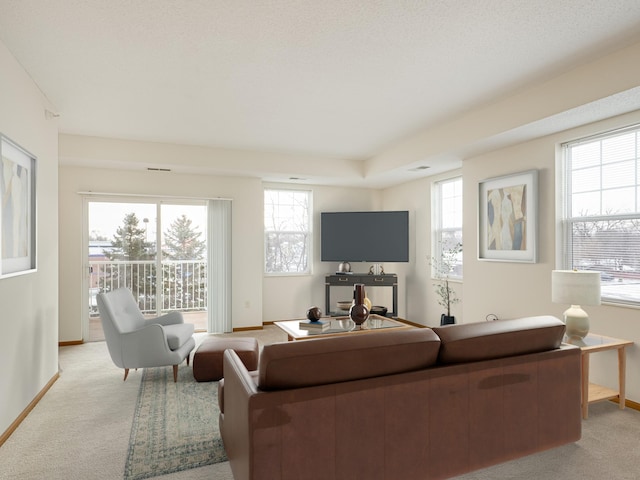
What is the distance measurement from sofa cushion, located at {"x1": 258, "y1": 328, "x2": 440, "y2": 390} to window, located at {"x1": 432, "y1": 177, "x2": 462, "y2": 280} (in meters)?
3.67

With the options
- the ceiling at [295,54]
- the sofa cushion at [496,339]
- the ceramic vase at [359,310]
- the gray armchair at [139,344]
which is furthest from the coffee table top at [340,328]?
the ceiling at [295,54]

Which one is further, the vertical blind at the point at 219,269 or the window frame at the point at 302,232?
the window frame at the point at 302,232

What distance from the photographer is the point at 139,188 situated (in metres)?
5.30

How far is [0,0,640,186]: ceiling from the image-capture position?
2188mm

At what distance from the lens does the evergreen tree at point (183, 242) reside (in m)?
5.48

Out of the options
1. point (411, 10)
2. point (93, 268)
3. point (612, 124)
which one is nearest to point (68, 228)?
point (93, 268)

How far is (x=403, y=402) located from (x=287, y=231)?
483cm

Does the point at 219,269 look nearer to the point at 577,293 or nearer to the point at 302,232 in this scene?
the point at 302,232

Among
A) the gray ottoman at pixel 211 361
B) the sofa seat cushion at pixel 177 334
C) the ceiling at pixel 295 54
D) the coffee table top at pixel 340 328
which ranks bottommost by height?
the gray ottoman at pixel 211 361

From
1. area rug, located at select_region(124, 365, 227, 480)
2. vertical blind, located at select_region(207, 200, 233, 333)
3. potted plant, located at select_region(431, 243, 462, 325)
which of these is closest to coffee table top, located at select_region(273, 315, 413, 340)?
area rug, located at select_region(124, 365, 227, 480)

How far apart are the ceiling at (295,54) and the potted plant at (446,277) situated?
2.00m

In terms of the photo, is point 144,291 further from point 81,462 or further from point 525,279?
point 525,279

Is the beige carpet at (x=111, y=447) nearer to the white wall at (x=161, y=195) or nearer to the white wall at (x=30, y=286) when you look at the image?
the white wall at (x=30, y=286)

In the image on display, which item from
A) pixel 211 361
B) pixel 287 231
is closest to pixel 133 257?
pixel 287 231
